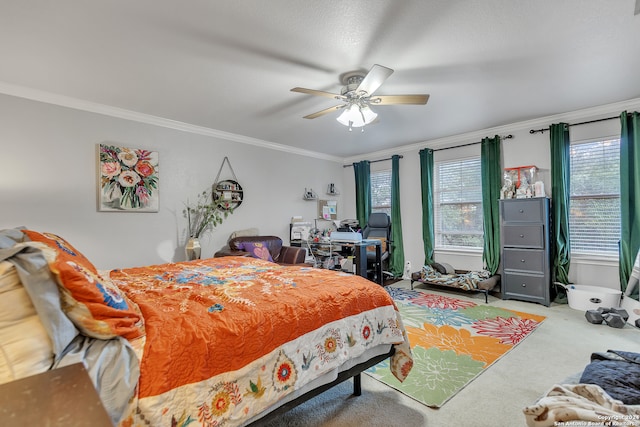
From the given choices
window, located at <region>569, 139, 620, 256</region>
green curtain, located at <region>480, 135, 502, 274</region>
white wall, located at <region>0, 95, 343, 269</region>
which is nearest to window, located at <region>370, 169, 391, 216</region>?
green curtain, located at <region>480, 135, 502, 274</region>

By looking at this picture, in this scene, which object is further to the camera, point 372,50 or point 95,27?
point 372,50

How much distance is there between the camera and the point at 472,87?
300 centimetres

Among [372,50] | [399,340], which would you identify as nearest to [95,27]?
[372,50]

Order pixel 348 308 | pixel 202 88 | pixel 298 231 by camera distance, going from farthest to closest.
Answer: pixel 298 231 → pixel 202 88 → pixel 348 308

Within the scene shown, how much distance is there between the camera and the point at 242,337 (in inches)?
49.7

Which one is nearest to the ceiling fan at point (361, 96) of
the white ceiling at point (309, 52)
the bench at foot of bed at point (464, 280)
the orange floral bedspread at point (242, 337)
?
the white ceiling at point (309, 52)

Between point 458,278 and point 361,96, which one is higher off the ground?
point 361,96

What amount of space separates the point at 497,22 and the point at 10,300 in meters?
2.93

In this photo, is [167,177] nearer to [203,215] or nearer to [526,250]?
[203,215]

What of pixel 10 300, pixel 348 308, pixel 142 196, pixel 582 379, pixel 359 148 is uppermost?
pixel 359 148

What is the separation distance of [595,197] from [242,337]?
15.5 ft

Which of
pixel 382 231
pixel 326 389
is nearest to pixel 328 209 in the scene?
pixel 382 231

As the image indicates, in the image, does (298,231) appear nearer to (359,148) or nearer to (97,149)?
(359,148)

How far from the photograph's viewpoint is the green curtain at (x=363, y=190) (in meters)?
6.00
